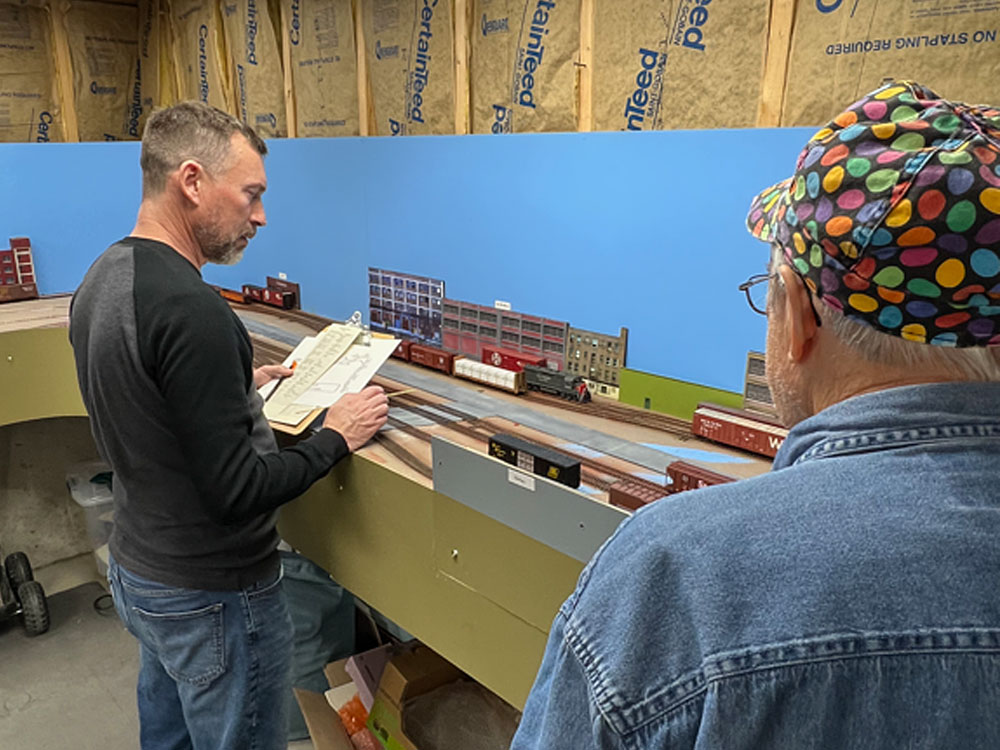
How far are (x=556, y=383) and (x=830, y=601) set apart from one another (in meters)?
1.42

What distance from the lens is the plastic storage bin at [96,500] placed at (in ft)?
10.1

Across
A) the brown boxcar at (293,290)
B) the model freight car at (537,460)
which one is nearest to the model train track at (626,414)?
the model freight car at (537,460)

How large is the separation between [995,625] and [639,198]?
1.37m

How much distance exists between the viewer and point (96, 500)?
305 cm

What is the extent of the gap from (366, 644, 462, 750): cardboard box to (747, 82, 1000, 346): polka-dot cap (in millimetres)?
1668

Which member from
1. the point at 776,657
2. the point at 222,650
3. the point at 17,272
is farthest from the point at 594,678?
the point at 17,272

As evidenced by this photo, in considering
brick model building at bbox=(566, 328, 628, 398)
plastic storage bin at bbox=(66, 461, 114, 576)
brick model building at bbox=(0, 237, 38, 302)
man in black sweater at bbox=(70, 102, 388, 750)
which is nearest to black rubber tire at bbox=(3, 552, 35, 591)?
plastic storage bin at bbox=(66, 461, 114, 576)

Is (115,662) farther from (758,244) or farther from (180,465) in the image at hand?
(758,244)

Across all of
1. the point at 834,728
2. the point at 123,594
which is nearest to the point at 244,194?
the point at 123,594

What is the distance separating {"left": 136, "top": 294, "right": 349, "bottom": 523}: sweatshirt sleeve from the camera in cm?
112

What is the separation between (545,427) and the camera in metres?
1.65

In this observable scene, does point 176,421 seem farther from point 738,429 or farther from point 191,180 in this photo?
point 738,429

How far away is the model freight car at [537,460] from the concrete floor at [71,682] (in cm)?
145

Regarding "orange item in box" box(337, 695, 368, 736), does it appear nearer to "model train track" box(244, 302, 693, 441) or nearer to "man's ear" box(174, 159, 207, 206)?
"model train track" box(244, 302, 693, 441)
